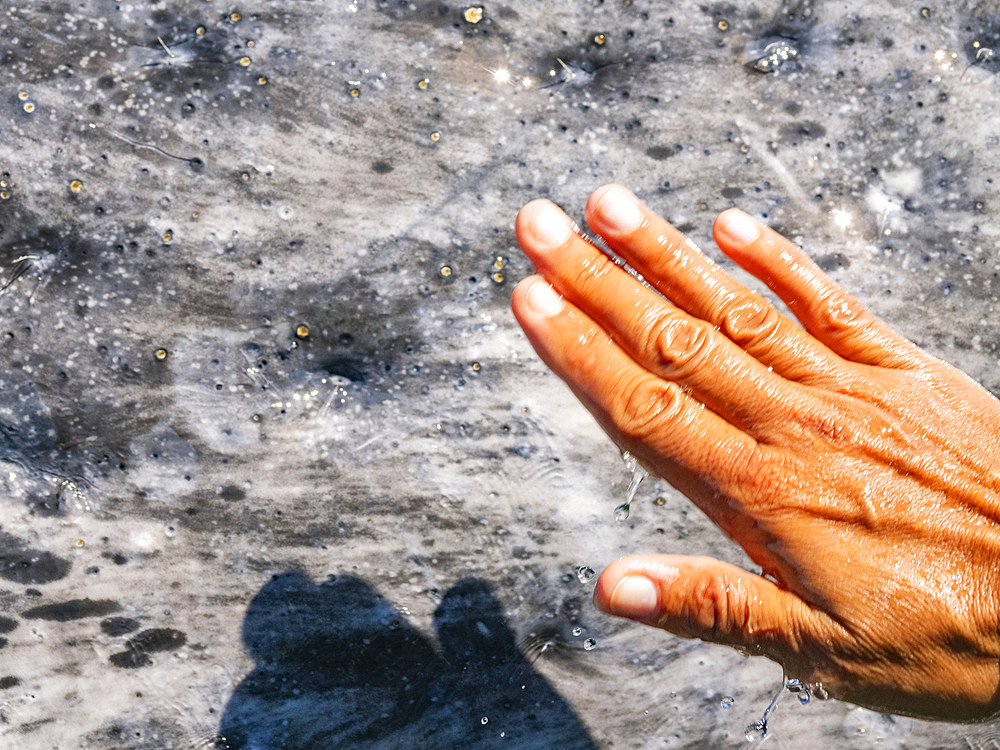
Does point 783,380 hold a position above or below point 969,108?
below

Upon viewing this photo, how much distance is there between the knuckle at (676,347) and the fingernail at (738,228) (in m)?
0.30

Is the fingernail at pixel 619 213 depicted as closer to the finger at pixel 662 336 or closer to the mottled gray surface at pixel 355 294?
the finger at pixel 662 336

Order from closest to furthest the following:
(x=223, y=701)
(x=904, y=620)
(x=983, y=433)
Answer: (x=904, y=620), (x=983, y=433), (x=223, y=701)

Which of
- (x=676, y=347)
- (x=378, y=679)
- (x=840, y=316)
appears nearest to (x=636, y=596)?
(x=676, y=347)

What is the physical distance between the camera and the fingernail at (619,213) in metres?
1.65

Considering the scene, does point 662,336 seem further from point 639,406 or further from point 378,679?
point 378,679

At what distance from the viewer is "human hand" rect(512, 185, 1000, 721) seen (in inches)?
61.7

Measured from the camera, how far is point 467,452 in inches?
90.4

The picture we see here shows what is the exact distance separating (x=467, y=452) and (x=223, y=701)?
3.77 ft

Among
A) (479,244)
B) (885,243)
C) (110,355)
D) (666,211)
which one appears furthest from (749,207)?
(110,355)

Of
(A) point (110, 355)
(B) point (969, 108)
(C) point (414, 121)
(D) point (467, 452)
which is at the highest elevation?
(B) point (969, 108)

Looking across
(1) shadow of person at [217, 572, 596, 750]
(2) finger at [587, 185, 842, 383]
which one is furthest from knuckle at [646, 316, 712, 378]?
(1) shadow of person at [217, 572, 596, 750]

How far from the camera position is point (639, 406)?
5.26ft

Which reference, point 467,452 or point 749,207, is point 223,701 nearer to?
point 467,452
